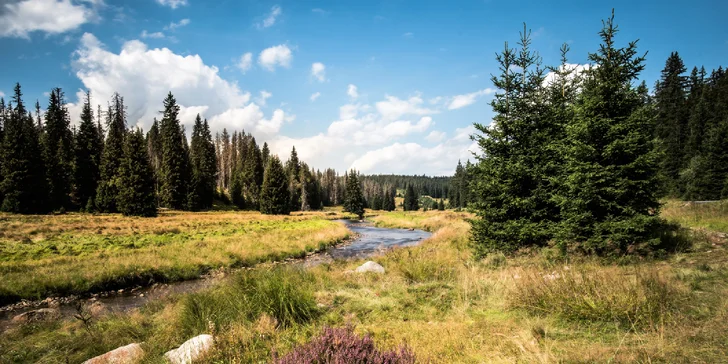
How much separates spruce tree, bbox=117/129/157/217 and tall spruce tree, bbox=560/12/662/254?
4391 centimetres

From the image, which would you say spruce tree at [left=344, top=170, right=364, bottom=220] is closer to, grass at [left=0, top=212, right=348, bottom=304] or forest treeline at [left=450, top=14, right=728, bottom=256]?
grass at [left=0, top=212, right=348, bottom=304]

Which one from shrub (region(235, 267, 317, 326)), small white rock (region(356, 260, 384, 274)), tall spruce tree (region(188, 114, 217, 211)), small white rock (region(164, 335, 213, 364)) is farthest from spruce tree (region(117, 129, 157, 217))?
small white rock (region(164, 335, 213, 364))

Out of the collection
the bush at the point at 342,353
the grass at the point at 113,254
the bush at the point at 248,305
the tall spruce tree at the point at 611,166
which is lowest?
the grass at the point at 113,254

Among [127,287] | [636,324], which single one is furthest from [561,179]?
[127,287]

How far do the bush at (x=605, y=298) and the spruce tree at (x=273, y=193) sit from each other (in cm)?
4958

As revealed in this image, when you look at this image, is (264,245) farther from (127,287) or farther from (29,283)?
(29,283)

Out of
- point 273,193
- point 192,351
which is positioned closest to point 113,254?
point 192,351

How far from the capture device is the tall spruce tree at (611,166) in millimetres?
10195

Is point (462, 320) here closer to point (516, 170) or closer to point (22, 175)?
point (516, 170)

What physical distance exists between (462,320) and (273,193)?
50.1m

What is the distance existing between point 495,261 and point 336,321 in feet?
26.6

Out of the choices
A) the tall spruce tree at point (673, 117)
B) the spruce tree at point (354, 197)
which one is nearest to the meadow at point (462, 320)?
the tall spruce tree at point (673, 117)

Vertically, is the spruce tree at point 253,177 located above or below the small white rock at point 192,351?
above

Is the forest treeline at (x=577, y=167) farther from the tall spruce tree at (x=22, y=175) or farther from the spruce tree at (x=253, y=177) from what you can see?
the spruce tree at (x=253, y=177)
